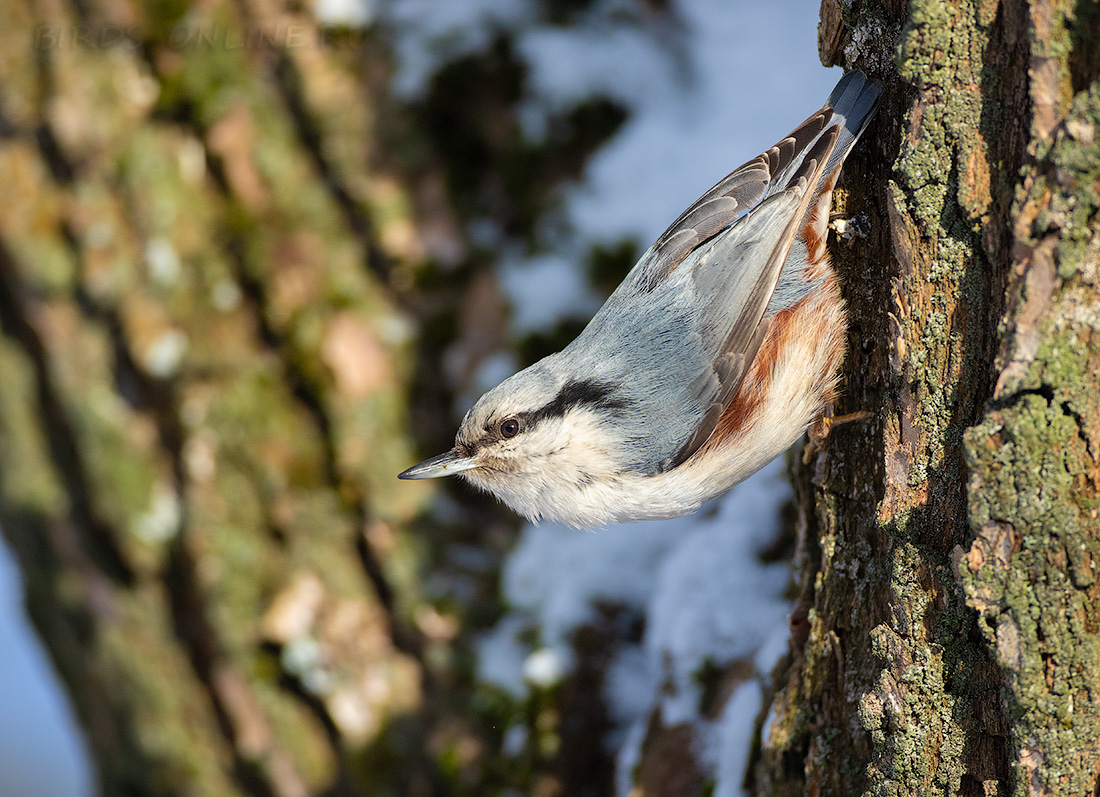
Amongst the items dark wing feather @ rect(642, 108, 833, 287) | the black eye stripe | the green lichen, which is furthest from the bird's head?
the green lichen

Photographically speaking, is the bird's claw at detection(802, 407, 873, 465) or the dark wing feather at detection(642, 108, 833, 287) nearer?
the bird's claw at detection(802, 407, 873, 465)

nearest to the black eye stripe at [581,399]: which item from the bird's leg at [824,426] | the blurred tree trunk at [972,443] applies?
the bird's leg at [824,426]

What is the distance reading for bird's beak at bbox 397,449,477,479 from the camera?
2.09 meters

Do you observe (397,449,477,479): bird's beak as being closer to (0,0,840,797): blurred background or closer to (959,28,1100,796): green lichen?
(0,0,840,797): blurred background

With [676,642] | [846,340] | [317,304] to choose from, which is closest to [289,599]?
[317,304]

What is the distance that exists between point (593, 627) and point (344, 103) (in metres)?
1.75

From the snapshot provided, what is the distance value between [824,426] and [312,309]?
5.32ft

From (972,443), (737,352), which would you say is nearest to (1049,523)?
(972,443)

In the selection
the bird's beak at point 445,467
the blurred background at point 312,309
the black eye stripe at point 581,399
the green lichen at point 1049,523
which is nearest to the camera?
the green lichen at point 1049,523

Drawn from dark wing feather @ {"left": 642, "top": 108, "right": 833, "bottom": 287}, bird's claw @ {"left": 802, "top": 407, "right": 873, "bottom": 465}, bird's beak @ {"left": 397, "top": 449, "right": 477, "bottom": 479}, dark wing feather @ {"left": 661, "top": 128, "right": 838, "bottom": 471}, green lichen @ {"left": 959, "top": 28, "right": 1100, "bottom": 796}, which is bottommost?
green lichen @ {"left": 959, "top": 28, "right": 1100, "bottom": 796}

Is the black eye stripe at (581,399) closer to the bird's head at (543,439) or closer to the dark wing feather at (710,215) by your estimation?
the bird's head at (543,439)

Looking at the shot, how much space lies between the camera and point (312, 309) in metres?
2.67

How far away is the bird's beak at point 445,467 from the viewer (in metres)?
2.09

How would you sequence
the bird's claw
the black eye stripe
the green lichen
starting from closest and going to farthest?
1. the green lichen
2. the bird's claw
3. the black eye stripe
